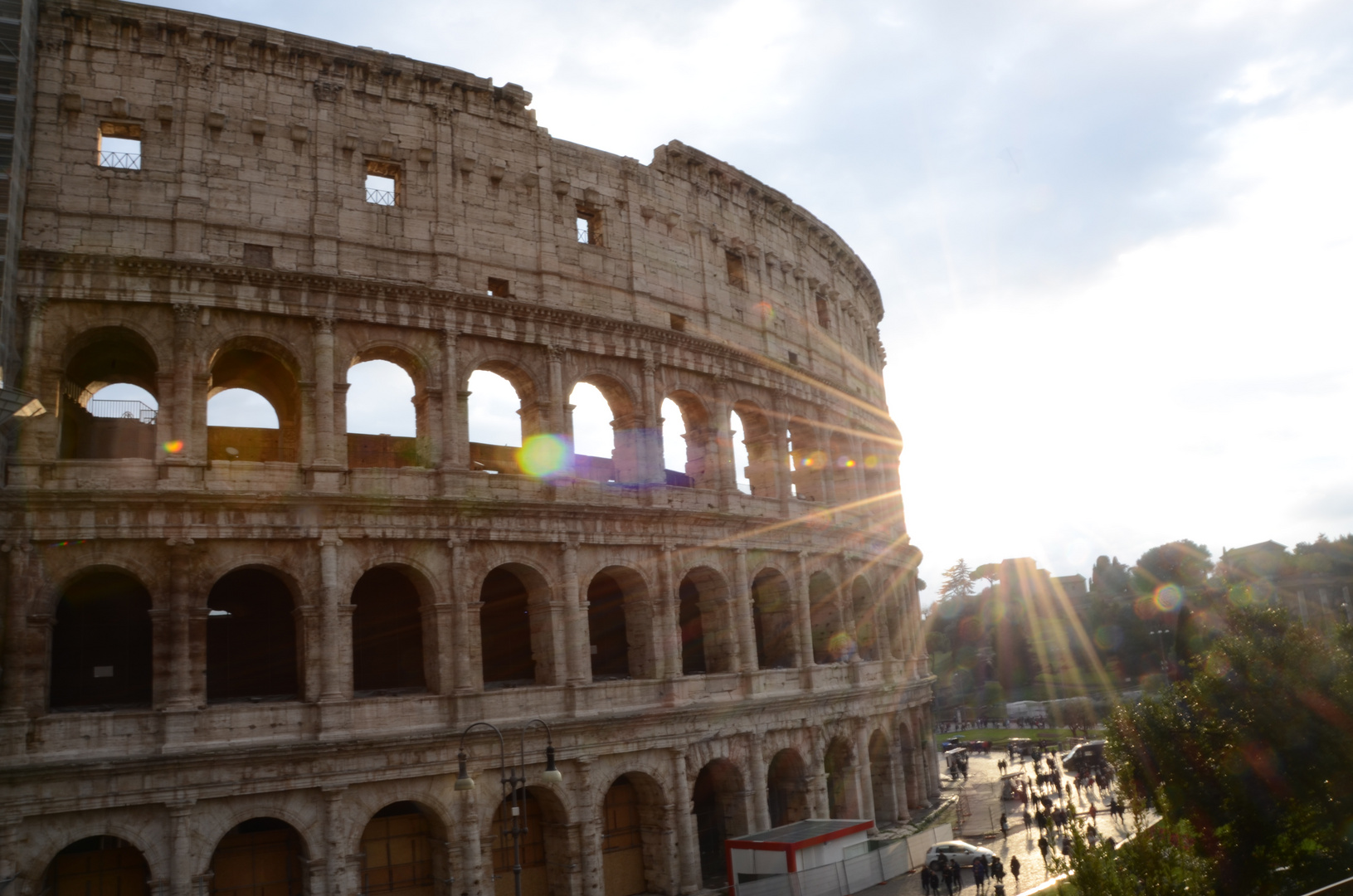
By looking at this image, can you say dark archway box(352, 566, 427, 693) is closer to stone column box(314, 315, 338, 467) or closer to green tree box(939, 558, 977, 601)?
stone column box(314, 315, 338, 467)

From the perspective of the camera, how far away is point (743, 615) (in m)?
28.0

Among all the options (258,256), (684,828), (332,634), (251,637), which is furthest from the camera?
(684,828)

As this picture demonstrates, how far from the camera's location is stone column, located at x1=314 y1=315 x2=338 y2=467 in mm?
21894

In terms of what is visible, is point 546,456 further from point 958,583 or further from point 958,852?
point 958,583

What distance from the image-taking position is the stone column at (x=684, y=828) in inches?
973

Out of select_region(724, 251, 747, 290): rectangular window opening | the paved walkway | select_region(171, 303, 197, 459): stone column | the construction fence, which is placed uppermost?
select_region(724, 251, 747, 290): rectangular window opening

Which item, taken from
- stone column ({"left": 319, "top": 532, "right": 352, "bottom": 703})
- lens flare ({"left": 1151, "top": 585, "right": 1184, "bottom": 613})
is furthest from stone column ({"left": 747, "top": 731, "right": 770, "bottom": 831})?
lens flare ({"left": 1151, "top": 585, "right": 1184, "bottom": 613})

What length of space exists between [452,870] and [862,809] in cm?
1478

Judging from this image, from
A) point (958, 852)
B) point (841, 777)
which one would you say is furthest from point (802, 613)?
point (958, 852)

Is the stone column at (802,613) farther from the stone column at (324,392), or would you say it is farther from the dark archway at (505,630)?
the stone column at (324,392)

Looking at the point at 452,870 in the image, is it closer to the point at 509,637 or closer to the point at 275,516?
the point at 509,637

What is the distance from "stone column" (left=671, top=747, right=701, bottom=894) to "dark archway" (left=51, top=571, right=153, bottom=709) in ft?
41.8

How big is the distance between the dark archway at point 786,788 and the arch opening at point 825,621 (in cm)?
412

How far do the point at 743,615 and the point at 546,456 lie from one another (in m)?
7.75
